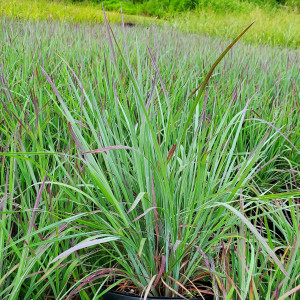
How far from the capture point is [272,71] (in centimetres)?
199

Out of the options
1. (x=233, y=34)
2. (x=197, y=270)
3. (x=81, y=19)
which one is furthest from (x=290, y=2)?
(x=197, y=270)

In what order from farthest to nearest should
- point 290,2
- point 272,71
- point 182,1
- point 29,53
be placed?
1. point 290,2
2. point 182,1
3. point 272,71
4. point 29,53

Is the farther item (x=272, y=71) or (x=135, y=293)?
(x=272, y=71)

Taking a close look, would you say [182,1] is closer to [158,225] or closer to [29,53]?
[29,53]

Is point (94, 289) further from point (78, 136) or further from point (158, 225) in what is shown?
point (78, 136)

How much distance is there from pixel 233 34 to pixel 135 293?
4449 millimetres

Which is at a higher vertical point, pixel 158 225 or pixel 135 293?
pixel 158 225

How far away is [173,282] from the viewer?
27.7 inches

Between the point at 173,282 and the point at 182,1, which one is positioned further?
the point at 182,1

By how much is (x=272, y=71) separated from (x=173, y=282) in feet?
5.08

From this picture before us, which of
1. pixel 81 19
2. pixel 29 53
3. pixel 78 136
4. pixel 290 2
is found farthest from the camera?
pixel 290 2

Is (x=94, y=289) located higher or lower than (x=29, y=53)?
lower

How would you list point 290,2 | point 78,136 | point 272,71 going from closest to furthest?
point 78,136 → point 272,71 → point 290,2

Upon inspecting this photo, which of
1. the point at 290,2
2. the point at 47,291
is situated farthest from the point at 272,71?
the point at 290,2
